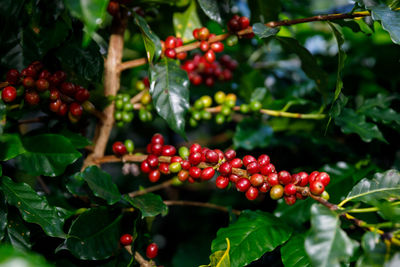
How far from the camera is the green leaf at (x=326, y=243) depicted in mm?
539

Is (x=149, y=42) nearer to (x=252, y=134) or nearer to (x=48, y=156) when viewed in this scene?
(x=48, y=156)

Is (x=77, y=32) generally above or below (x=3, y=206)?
above

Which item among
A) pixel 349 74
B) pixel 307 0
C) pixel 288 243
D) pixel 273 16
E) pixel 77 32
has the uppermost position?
pixel 77 32

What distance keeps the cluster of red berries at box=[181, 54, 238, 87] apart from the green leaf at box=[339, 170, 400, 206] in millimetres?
719

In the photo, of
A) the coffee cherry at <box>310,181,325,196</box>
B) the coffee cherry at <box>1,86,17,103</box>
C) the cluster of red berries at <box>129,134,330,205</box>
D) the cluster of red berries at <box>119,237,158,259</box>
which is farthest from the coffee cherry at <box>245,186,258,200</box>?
the coffee cherry at <box>1,86,17,103</box>

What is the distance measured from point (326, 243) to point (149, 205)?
44 cm

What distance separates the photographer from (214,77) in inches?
52.0

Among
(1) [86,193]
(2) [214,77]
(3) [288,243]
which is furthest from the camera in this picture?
(2) [214,77]

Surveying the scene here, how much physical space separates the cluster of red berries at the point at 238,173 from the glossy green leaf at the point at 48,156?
0.19 metres

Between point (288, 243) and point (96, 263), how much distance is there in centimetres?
49

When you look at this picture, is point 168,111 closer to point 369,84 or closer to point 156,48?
point 156,48

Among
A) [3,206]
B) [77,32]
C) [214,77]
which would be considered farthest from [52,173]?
[214,77]

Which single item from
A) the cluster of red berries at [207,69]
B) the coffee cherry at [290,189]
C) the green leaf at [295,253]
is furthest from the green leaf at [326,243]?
the cluster of red berries at [207,69]

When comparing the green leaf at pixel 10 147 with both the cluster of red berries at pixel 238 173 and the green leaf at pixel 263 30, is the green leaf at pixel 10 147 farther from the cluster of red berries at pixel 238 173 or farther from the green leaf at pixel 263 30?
the green leaf at pixel 263 30
